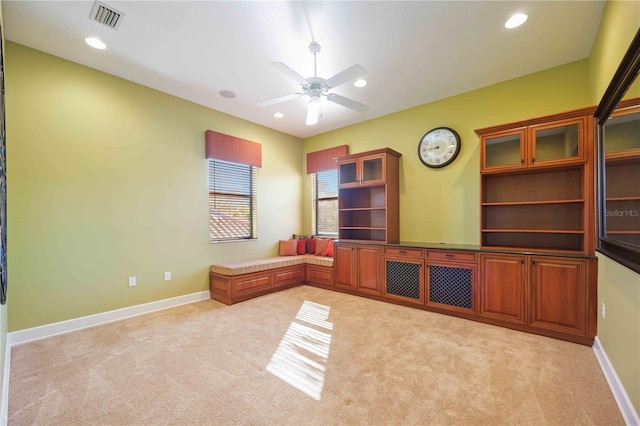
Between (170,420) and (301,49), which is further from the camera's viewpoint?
(301,49)

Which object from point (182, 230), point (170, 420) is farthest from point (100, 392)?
point (182, 230)

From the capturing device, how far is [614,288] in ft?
6.79

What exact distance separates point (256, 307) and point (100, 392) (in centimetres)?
195

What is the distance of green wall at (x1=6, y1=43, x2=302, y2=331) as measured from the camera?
9.32ft

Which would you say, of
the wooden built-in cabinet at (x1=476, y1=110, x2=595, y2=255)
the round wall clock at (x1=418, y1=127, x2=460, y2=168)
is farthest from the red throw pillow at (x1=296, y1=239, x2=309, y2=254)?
the wooden built-in cabinet at (x1=476, y1=110, x2=595, y2=255)

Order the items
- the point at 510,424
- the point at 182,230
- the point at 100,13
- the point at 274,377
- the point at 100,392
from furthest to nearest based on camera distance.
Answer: the point at 182,230, the point at 100,13, the point at 274,377, the point at 100,392, the point at 510,424

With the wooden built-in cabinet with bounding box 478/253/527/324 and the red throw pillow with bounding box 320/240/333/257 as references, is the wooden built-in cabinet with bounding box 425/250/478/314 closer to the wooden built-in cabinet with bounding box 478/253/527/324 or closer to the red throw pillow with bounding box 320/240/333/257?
the wooden built-in cabinet with bounding box 478/253/527/324

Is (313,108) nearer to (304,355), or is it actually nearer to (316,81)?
(316,81)

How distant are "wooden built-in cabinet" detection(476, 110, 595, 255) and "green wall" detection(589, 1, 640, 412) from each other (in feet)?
1.46

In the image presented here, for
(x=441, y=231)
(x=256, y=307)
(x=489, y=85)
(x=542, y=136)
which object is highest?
(x=489, y=85)

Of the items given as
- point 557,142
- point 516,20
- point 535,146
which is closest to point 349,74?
point 516,20

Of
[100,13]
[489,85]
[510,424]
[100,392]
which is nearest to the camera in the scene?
[510,424]

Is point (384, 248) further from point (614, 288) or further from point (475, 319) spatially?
point (614, 288)

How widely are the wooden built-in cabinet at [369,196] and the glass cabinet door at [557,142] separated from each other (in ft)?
5.90
